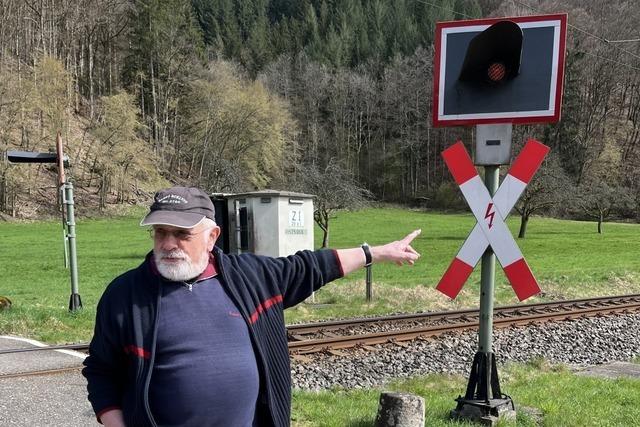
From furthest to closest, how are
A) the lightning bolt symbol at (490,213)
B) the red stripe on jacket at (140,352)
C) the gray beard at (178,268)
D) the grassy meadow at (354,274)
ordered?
the grassy meadow at (354,274)
the lightning bolt symbol at (490,213)
the gray beard at (178,268)
the red stripe on jacket at (140,352)

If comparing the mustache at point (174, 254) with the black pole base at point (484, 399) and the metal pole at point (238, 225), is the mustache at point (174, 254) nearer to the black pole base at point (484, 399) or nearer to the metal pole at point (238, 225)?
the black pole base at point (484, 399)

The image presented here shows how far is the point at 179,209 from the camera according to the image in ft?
8.00

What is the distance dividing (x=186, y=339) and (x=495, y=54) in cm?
299

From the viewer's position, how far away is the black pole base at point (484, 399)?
4309 millimetres

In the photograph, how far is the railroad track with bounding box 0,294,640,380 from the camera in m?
8.27

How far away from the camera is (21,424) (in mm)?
5047

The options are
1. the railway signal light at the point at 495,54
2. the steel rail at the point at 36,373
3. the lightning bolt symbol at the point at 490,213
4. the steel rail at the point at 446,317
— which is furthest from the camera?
the steel rail at the point at 446,317

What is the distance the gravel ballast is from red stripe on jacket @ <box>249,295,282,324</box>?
168 inches

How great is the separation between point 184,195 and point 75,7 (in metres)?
62.8

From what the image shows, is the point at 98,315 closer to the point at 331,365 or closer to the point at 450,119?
the point at 450,119

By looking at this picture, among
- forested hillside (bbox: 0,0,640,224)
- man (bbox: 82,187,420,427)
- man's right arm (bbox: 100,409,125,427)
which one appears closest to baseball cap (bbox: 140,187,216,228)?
man (bbox: 82,187,420,427)

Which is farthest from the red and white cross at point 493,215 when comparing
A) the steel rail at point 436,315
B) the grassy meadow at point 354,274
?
the grassy meadow at point 354,274

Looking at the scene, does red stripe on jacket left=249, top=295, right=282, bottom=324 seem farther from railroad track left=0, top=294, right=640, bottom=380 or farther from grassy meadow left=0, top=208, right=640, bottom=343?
grassy meadow left=0, top=208, right=640, bottom=343

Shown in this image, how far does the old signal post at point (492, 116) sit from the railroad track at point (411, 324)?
4.15 metres
